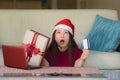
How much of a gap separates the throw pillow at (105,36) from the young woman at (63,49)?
523 mm

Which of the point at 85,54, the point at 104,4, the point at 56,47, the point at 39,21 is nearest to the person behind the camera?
the point at 85,54

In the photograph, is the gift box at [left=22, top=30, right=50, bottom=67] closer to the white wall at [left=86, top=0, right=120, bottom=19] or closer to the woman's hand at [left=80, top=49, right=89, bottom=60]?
the woman's hand at [left=80, top=49, right=89, bottom=60]

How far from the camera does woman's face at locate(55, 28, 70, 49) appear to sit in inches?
82.6

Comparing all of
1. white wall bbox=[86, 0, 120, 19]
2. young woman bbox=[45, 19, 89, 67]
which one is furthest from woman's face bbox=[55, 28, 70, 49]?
white wall bbox=[86, 0, 120, 19]

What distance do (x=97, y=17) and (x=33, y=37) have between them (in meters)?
1.16

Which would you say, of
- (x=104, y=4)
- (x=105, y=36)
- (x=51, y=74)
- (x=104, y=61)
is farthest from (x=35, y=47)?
(x=104, y=4)

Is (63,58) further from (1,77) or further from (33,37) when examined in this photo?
(1,77)

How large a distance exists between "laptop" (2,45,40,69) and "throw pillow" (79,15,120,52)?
101 centimetres

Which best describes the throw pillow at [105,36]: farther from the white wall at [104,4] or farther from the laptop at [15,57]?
the white wall at [104,4]

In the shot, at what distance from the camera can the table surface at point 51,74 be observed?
1.54 metres

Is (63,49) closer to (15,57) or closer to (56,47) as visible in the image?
(56,47)

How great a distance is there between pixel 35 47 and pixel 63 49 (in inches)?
15.5

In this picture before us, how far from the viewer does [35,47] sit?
183 centimetres

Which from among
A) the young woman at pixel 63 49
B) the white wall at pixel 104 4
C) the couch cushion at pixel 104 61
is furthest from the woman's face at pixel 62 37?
the white wall at pixel 104 4
